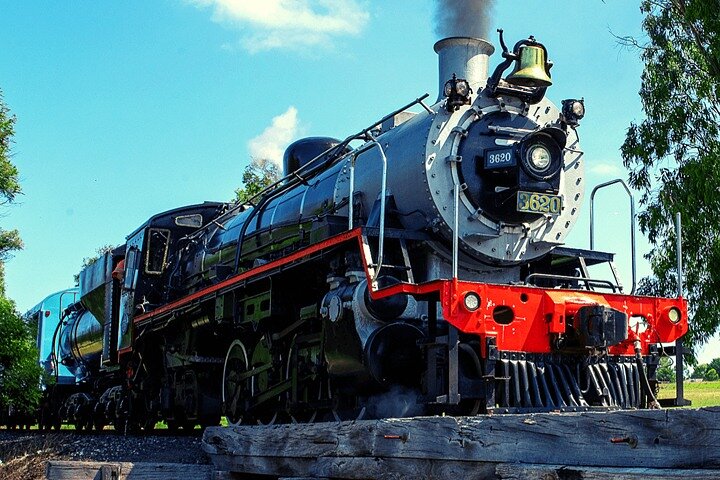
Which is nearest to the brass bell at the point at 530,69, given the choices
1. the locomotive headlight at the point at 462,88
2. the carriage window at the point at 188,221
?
the locomotive headlight at the point at 462,88

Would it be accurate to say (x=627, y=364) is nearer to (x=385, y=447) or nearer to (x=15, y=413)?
(x=385, y=447)

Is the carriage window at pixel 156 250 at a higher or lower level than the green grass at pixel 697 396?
higher

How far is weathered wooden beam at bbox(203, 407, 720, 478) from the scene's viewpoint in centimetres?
378

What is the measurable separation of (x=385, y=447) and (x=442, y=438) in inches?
20.7

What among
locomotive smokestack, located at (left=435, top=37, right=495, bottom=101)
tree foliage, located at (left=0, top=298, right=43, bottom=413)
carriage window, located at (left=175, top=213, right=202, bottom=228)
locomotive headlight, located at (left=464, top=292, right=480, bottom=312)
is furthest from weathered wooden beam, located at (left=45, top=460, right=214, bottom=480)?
carriage window, located at (left=175, top=213, right=202, bottom=228)

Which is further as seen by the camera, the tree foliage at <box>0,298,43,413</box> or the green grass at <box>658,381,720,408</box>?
the green grass at <box>658,381,720,408</box>

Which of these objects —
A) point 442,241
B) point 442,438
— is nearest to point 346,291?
point 442,241

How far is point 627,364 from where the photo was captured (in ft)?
25.7

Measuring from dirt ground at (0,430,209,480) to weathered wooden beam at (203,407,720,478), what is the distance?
2700 millimetres

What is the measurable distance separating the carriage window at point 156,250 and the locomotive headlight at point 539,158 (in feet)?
24.9

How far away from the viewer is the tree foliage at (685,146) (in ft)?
51.9

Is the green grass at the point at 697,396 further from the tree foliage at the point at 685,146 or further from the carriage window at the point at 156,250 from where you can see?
the carriage window at the point at 156,250

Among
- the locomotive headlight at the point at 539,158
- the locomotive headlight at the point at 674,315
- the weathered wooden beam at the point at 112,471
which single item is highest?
the locomotive headlight at the point at 539,158

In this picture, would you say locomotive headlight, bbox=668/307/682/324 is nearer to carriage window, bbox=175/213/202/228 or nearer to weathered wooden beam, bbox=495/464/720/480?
weathered wooden beam, bbox=495/464/720/480
